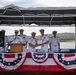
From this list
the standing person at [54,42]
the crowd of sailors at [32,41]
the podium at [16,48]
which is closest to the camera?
the podium at [16,48]

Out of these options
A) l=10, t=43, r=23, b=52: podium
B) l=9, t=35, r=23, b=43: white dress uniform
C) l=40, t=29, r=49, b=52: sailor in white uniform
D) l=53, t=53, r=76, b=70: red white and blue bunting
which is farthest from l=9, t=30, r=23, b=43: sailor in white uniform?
l=53, t=53, r=76, b=70: red white and blue bunting

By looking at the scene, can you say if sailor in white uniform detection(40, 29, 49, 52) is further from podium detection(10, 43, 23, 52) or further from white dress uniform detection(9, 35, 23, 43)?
podium detection(10, 43, 23, 52)

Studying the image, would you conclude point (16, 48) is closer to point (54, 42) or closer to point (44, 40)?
point (44, 40)

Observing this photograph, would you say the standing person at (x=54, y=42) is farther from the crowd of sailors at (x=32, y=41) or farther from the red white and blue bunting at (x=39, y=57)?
the red white and blue bunting at (x=39, y=57)

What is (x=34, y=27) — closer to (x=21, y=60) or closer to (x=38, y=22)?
(x=38, y=22)

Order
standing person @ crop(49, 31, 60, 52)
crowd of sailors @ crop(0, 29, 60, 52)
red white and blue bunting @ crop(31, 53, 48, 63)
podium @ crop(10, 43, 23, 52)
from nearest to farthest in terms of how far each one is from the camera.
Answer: red white and blue bunting @ crop(31, 53, 48, 63), podium @ crop(10, 43, 23, 52), crowd of sailors @ crop(0, 29, 60, 52), standing person @ crop(49, 31, 60, 52)

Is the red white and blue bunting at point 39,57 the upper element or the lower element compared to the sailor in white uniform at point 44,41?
lower

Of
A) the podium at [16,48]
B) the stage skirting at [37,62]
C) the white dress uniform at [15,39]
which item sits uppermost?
the white dress uniform at [15,39]

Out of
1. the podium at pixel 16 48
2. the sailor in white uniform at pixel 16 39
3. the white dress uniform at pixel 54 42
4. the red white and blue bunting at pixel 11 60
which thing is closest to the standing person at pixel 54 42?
the white dress uniform at pixel 54 42

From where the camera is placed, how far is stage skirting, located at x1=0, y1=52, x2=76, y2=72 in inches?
369

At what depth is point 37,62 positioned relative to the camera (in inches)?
370

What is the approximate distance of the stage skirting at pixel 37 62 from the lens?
369 inches

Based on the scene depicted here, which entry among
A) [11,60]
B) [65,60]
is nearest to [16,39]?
[11,60]

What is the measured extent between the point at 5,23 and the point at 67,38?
5328mm
